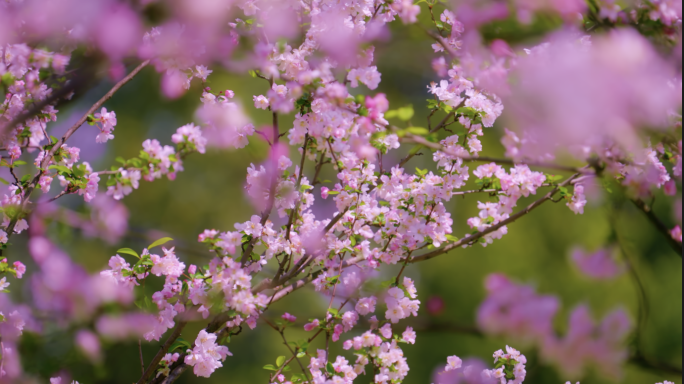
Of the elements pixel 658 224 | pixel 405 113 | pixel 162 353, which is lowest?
pixel 162 353

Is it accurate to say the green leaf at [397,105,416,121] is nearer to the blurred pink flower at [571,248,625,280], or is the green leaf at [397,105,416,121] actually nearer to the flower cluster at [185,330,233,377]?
the blurred pink flower at [571,248,625,280]

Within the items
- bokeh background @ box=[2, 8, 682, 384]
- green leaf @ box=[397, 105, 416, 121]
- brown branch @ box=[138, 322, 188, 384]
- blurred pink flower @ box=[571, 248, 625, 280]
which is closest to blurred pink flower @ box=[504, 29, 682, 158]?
green leaf @ box=[397, 105, 416, 121]

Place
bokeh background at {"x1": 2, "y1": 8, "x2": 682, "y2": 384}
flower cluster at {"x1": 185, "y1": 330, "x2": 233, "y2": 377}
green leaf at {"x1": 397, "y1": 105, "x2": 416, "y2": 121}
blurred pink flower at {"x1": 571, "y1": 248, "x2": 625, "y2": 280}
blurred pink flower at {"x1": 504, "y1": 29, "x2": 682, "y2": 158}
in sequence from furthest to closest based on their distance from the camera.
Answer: bokeh background at {"x1": 2, "y1": 8, "x2": 682, "y2": 384}
flower cluster at {"x1": 185, "y1": 330, "x2": 233, "y2": 377}
blurred pink flower at {"x1": 571, "y1": 248, "x2": 625, "y2": 280}
green leaf at {"x1": 397, "y1": 105, "x2": 416, "y2": 121}
blurred pink flower at {"x1": 504, "y1": 29, "x2": 682, "y2": 158}

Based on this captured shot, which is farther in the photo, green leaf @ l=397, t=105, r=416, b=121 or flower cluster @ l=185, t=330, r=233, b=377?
flower cluster @ l=185, t=330, r=233, b=377

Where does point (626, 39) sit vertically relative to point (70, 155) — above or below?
above

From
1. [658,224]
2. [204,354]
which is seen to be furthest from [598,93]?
[204,354]

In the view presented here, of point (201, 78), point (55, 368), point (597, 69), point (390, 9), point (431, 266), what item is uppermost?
point (597, 69)

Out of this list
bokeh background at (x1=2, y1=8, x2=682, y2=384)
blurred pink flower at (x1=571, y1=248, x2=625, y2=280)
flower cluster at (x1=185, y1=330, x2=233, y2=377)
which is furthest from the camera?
bokeh background at (x1=2, y1=8, x2=682, y2=384)

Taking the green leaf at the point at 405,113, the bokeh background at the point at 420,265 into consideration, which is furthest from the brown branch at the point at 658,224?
the bokeh background at the point at 420,265

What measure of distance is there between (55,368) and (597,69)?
1.78m

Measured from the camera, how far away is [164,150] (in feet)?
4.93

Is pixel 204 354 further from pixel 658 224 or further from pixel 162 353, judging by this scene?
pixel 658 224

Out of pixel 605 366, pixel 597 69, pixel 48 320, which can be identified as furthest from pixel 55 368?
pixel 597 69

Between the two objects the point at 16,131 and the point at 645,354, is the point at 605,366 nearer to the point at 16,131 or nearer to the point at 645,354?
the point at 645,354
